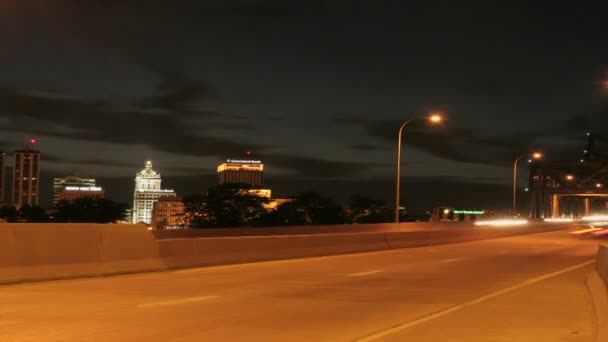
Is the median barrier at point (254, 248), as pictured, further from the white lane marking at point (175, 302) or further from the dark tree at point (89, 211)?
the dark tree at point (89, 211)

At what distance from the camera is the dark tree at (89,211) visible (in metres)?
102

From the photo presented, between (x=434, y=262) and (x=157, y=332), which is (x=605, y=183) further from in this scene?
(x=157, y=332)

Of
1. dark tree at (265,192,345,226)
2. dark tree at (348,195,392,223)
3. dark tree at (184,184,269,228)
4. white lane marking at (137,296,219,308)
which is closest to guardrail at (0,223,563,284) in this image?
white lane marking at (137,296,219,308)

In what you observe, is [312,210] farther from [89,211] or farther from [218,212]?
[89,211]

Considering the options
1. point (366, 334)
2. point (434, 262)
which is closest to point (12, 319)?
point (366, 334)

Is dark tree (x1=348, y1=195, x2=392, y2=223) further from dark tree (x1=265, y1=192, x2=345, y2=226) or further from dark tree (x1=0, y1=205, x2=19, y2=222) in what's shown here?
dark tree (x1=0, y1=205, x2=19, y2=222)

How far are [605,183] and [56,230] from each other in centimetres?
16160

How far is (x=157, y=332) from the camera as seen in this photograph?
10.9 metres

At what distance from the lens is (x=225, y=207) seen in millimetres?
110312

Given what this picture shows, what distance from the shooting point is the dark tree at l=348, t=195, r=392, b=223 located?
140125 mm

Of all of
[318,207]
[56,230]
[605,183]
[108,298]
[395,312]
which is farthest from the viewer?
[605,183]

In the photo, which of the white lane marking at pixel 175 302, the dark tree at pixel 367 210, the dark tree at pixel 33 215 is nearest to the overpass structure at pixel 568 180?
the dark tree at pixel 367 210

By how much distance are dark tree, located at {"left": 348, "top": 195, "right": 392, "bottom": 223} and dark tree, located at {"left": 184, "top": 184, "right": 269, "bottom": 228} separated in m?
28.2

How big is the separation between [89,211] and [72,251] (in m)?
90.1
